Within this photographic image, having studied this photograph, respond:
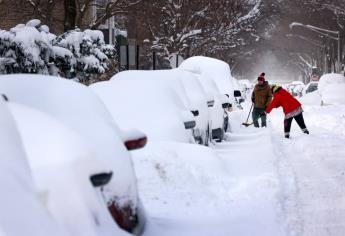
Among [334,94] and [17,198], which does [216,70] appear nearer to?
[334,94]

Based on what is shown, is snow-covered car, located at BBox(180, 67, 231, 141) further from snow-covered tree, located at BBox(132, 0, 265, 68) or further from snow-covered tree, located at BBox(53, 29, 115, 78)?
snow-covered tree, located at BBox(132, 0, 265, 68)

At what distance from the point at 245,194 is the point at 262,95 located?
1135cm

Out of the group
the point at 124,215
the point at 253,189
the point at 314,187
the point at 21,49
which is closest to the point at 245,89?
the point at 21,49

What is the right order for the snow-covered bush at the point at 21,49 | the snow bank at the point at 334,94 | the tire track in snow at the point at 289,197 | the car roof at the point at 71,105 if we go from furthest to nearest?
1. the snow bank at the point at 334,94
2. the snow-covered bush at the point at 21,49
3. the tire track in snow at the point at 289,197
4. the car roof at the point at 71,105

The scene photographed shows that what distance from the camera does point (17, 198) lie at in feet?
7.92

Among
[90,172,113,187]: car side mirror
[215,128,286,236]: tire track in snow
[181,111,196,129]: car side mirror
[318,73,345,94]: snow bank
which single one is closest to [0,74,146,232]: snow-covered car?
[90,172,113,187]: car side mirror

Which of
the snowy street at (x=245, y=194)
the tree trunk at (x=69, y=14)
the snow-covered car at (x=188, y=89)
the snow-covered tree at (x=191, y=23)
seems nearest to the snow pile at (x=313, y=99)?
the snow-covered tree at (x=191, y=23)

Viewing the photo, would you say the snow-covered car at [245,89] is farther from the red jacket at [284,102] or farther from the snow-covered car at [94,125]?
the snow-covered car at [94,125]

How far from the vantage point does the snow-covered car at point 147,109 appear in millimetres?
9806

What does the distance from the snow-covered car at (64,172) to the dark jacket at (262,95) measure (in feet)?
52.5

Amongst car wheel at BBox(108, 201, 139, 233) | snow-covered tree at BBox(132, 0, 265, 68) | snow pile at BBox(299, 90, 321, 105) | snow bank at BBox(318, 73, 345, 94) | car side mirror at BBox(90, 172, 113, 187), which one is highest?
car side mirror at BBox(90, 172, 113, 187)

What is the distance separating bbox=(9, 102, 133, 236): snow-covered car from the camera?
3.52m

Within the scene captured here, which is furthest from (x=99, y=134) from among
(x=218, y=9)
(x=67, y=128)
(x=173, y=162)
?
(x=218, y=9)

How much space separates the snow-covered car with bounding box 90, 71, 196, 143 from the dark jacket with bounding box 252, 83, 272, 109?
9035mm
